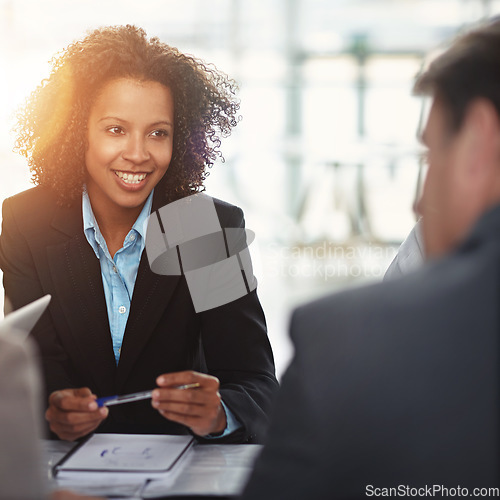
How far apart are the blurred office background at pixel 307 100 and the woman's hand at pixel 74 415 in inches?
186

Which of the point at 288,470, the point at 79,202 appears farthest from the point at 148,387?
the point at 288,470

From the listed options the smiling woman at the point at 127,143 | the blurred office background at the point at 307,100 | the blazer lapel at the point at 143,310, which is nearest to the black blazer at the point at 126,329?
the blazer lapel at the point at 143,310

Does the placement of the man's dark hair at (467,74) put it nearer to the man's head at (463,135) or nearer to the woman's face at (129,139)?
the man's head at (463,135)

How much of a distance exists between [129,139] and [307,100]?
4862 millimetres

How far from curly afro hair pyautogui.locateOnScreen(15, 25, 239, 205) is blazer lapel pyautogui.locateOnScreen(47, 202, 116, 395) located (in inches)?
6.6

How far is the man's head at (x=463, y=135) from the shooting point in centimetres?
81

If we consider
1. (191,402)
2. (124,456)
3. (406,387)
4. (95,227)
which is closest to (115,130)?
(95,227)

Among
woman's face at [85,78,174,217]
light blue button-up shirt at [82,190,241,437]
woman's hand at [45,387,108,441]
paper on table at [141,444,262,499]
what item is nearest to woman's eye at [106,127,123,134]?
woman's face at [85,78,174,217]

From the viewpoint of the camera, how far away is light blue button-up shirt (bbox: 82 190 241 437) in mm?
1753

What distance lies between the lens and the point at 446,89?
33.3 inches

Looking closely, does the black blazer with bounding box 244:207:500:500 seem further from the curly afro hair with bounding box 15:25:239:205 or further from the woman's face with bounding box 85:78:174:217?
the curly afro hair with bounding box 15:25:239:205

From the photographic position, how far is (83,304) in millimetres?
1733

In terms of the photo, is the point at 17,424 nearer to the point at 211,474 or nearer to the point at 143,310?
the point at 211,474

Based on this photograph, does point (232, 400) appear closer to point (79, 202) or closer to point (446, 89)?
point (79, 202)
